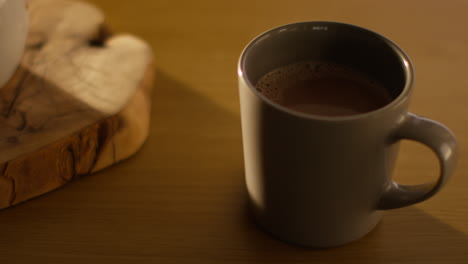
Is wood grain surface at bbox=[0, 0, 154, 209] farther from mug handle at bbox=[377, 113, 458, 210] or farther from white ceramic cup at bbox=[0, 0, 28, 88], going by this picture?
mug handle at bbox=[377, 113, 458, 210]

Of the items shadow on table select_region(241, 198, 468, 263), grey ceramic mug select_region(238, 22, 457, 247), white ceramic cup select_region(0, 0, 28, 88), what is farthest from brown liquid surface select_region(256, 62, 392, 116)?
white ceramic cup select_region(0, 0, 28, 88)

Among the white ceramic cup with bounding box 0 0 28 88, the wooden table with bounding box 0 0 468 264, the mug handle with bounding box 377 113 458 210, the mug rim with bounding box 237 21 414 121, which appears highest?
the mug rim with bounding box 237 21 414 121

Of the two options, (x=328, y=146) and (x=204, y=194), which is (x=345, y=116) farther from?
(x=204, y=194)

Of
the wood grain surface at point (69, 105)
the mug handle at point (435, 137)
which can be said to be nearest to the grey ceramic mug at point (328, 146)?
the mug handle at point (435, 137)

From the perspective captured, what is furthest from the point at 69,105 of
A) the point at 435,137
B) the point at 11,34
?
the point at 435,137

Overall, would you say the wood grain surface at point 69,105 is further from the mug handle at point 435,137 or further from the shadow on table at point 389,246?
the mug handle at point 435,137
